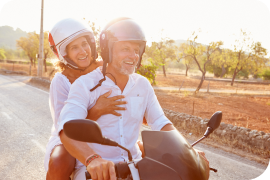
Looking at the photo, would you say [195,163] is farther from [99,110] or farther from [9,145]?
[9,145]

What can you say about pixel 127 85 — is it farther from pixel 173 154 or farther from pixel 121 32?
pixel 173 154

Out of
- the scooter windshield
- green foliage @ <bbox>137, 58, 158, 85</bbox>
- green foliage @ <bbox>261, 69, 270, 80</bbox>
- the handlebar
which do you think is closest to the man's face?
the scooter windshield

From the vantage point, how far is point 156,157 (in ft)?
4.23

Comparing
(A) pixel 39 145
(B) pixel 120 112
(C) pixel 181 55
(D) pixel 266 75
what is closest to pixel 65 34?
(B) pixel 120 112

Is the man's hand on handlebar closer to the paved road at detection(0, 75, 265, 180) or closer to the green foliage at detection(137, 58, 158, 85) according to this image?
the paved road at detection(0, 75, 265, 180)

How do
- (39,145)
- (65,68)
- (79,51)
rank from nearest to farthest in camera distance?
(79,51) < (65,68) < (39,145)

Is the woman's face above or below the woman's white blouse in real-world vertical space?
above

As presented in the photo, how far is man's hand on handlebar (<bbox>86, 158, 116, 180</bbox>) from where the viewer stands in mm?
1314

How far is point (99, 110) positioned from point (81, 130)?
591 mm

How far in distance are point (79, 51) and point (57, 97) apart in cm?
77

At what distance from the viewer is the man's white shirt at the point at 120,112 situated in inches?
69.4

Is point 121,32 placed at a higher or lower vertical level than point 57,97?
higher

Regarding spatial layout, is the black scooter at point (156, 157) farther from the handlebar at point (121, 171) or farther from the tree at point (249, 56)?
the tree at point (249, 56)

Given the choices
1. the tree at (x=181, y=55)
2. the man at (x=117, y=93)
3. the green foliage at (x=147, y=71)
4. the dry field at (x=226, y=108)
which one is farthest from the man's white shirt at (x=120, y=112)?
the tree at (x=181, y=55)
